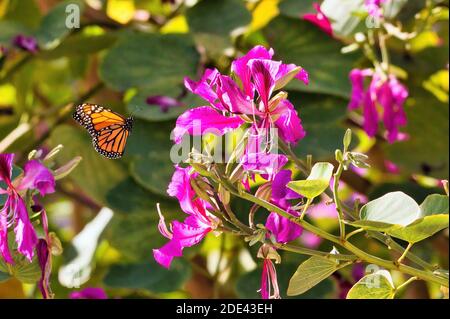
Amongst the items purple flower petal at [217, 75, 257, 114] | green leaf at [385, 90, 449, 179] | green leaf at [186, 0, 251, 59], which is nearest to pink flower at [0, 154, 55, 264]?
purple flower petal at [217, 75, 257, 114]

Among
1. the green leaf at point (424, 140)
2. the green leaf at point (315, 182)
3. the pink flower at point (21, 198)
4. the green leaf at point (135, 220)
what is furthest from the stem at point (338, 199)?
the green leaf at point (424, 140)

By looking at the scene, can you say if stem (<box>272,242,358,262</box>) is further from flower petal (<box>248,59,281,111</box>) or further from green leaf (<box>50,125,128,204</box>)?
green leaf (<box>50,125,128,204</box>)

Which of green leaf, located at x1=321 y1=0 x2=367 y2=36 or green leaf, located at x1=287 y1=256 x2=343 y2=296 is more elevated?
green leaf, located at x1=287 y1=256 x2=343 y2=296

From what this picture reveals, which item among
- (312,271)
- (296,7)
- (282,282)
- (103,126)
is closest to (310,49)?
(296,7)

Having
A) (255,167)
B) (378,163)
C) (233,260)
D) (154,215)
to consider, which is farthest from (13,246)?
(378,163)

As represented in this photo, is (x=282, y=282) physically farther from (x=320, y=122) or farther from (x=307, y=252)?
(x=307, y=252)

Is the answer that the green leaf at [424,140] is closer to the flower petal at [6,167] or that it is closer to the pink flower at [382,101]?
the pink flower at [382,101]

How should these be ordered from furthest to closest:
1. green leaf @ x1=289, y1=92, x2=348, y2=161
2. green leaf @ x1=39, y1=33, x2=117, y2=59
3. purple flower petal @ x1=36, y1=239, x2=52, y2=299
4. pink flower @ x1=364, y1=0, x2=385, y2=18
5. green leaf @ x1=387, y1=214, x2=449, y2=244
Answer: green leaf @ x1=39, y1=33, x2=117, y2=59
green leaf @ x1=289, y1=92, x2=348, y2=161
pink flower @ x1=364, y1=0, x2=385, y2=18
purple flower petal @ x1=36, y1=239, x2=52, y2=299
green leaf @ x1=387, y1=214, x2=449, y2=244
